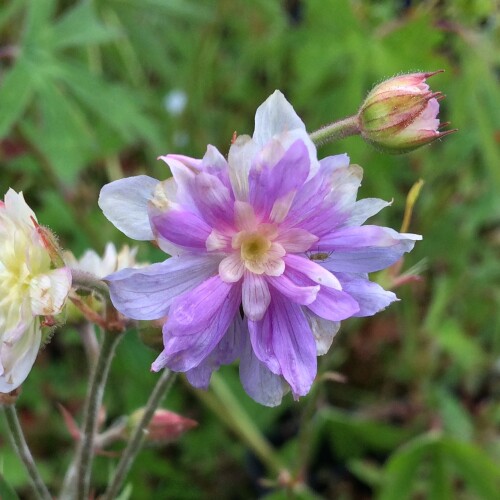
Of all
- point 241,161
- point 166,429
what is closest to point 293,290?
point 241,161

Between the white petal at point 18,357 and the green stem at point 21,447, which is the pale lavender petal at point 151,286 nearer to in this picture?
the white petal at point 18,357

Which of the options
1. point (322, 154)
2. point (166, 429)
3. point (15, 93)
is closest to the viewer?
point (166, 429)

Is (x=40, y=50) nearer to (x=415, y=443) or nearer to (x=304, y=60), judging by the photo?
(x=304, y=60)

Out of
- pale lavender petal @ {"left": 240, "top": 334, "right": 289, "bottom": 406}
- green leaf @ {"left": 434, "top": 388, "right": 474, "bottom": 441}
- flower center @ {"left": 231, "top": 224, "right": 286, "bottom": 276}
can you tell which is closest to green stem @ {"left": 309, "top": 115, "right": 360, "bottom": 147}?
flower center @ {"left": 231, "top": 224, "right": 286, "bottom": 276}

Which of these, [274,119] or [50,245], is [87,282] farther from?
[274,119]

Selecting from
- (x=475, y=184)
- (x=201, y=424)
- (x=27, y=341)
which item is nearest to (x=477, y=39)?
(x=475, y=184)

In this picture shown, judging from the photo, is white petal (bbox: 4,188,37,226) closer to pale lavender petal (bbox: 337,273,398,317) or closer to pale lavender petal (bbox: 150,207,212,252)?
pale lavender petal (bbox: 150,207,212,252)
